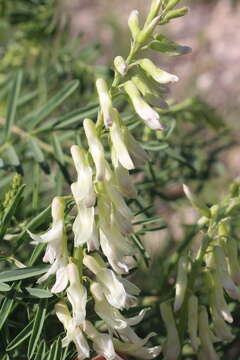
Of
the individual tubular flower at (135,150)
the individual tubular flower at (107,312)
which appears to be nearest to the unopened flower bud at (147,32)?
the individual tubular flower at (135,150)

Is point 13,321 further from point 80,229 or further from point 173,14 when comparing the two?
point 173,14

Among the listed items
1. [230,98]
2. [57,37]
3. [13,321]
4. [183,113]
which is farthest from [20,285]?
[230,98]

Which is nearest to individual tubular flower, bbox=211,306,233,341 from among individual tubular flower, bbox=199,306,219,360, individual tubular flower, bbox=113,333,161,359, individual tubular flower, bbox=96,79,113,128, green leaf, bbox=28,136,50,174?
individual tubular flower, bbox=199,306,219,360

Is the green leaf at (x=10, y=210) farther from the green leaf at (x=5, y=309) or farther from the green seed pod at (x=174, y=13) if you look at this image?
the green seed pod at (x=174, y=13)

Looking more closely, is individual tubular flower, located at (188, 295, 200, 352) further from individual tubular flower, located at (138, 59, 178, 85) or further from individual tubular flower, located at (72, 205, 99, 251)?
individual tubular flower, located at (138, 59, 178, 85)

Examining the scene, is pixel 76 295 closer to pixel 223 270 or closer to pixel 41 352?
pixel 41 352

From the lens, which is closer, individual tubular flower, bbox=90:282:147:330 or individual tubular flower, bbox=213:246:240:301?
individual tubular flower, bbox=90:282:147:330

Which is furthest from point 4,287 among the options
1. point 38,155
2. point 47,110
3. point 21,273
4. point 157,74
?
point 47,110
